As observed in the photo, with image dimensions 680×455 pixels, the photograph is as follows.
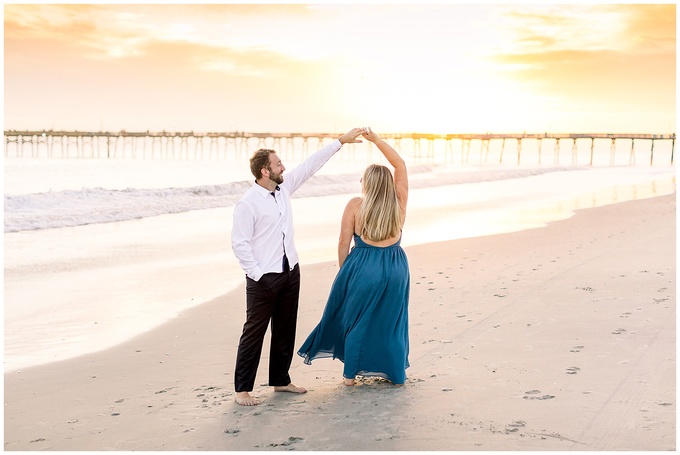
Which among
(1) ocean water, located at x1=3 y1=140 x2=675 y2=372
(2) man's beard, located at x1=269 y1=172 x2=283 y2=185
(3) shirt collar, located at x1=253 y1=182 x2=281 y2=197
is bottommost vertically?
(1) ocean water, located at x1=3 y1=140 x2=675 y2=372

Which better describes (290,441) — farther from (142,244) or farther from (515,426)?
(142,244)

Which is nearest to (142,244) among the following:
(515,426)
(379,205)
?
(379,205)

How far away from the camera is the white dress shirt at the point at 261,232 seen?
15.5 feet

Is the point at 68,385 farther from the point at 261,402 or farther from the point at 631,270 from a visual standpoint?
the point at 631,270

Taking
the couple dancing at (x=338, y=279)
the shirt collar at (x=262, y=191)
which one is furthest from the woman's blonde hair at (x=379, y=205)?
the shirt collar at (x=262, y=191)

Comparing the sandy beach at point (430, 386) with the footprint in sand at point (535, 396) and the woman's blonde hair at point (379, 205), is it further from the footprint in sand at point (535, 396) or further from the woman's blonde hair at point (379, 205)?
the woman's blonde hair at point (379, 205)

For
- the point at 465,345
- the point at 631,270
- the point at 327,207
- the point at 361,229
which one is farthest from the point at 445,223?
the point at 361,229

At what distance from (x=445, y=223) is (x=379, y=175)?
39.6 ft

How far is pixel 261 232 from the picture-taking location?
15.8 ft

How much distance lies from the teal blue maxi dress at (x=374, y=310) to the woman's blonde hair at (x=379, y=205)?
18cm

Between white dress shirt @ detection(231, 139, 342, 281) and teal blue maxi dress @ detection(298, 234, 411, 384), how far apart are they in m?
0.47

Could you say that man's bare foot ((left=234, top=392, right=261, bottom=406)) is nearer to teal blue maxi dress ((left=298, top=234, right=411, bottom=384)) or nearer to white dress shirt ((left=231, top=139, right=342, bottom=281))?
teal blue maxi dress ((left=298, top=234, right=411, bottom=384))

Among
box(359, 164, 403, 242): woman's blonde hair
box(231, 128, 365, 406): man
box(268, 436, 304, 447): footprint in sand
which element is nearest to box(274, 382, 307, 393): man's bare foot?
box(231, 128, 365, 406): man

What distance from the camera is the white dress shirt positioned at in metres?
4.73
